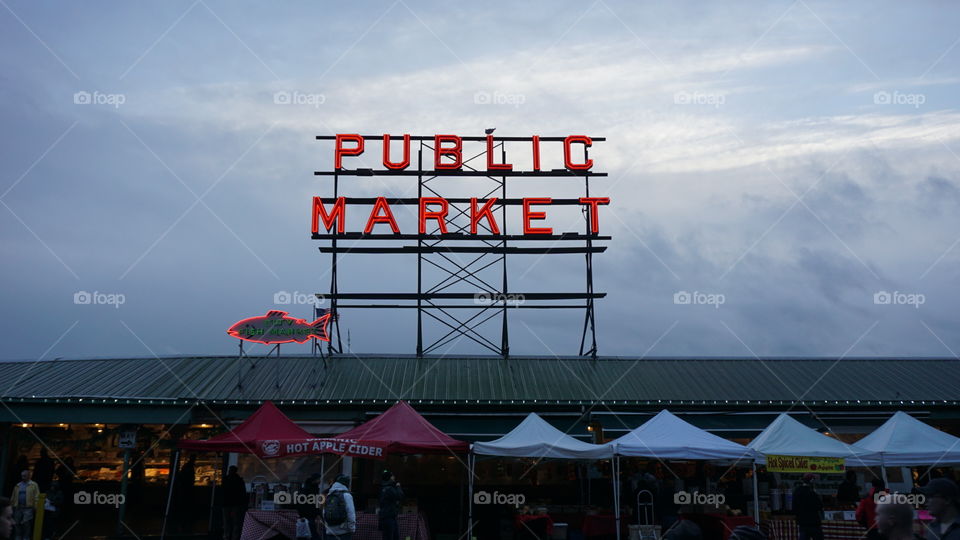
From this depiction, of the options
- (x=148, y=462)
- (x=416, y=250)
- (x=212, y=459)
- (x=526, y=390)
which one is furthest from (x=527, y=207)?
(x=148, y=462)

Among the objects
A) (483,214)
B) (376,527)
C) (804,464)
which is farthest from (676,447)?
(483,214)

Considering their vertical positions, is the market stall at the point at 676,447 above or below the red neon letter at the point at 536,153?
below

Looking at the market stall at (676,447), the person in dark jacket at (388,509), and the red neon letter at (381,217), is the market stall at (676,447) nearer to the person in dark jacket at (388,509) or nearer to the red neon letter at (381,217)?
the person in dark jacket at (388,509)

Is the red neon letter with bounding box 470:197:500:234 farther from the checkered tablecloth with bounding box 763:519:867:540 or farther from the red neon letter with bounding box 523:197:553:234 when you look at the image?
the checkered tablecloth with bounding box 763:519:867:540

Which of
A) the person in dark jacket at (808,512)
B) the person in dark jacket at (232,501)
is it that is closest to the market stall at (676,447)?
the person in dark jacket at (808,512)

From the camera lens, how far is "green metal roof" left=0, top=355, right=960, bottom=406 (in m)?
21.2

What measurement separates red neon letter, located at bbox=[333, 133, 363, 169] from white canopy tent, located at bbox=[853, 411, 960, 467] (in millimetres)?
18667

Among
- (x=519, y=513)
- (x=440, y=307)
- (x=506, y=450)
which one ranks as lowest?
(x=519, y=513)

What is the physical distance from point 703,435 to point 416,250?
1257cm

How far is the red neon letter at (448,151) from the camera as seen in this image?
88.6 feet

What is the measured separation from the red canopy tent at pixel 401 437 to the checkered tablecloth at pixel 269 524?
180cm

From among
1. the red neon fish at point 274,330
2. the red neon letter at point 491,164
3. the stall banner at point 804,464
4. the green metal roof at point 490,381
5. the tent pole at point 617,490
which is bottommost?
the tent pole at point 617,490

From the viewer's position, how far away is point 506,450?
16.4 m

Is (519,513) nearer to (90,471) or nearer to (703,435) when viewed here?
(703,435)
